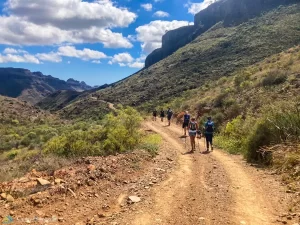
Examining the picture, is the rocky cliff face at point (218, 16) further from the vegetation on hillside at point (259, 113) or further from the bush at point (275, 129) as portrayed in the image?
the bush at point (275, 129)

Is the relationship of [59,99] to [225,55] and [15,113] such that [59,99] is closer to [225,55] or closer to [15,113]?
[15,113]

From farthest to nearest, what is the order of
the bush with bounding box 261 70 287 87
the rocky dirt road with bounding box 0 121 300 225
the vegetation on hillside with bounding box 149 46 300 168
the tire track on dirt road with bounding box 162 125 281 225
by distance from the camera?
the bush with bounding box 261 70 287 87 → the vegetation on hillside with bounding box 149 46 300 168 → the rocky dirt road with bounding box 0 121 300 225 → the tire track on dirt road with bounding box 162 125 281 225

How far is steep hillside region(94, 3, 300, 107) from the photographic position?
57.5 m

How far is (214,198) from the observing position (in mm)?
7461

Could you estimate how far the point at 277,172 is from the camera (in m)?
9.56

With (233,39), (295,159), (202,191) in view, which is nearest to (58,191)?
(202,191)

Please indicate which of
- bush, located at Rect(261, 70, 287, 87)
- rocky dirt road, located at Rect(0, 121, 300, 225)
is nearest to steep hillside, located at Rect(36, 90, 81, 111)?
bush, located at Rect(261, 70, 287, 87)

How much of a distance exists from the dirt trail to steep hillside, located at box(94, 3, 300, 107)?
46.7 metres

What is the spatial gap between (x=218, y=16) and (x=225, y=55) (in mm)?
59320

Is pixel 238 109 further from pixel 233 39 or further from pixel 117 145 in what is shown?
pixel 233 39

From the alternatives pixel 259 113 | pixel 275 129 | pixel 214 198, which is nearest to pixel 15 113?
pixel 259 113

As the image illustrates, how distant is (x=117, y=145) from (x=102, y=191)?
5600mm

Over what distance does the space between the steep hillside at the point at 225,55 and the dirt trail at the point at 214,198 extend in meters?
46.7

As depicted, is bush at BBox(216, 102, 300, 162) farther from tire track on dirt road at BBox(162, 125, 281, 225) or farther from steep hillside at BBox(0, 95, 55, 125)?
steep hillside at BBox(0, 95, 55, 125)
